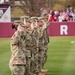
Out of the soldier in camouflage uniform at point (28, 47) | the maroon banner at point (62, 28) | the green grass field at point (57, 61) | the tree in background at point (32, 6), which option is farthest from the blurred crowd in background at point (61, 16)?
the soldier in camouflage uniform at point (28, 47)

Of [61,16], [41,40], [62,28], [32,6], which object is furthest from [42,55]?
[32,6]

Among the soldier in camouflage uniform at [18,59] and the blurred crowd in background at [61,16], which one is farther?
the blurred crowd in background at [61,16]

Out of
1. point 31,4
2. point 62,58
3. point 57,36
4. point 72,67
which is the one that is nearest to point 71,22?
point 57,36

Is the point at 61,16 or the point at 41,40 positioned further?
the point at 61,16

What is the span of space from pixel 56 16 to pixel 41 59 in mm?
23878

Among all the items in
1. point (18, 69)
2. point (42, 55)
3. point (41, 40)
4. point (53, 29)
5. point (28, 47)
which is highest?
point (28, 47)

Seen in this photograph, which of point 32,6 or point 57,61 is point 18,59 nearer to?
point 57,61

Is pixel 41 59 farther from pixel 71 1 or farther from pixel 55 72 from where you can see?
pixel 71 1

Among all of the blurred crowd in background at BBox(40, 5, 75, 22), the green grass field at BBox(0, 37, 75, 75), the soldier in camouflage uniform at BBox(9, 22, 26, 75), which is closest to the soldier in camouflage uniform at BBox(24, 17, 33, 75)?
the soldier in camouflage uniform at BBox(9, 22, 26, 75)

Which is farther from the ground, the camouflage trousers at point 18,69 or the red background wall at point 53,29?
the camouflage trousers at point 18,69

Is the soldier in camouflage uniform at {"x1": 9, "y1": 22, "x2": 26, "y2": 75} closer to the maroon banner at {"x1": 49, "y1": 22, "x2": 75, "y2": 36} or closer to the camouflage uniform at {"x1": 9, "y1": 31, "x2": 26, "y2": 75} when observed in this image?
the camouflage uniform at {"x1": 9, "y1": 31, "x2": 26, "y2": 75}

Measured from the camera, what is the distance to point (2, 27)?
1468 inches

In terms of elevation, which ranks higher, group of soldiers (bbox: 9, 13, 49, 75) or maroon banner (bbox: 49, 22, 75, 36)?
group of soldiers (bbox: 9, 13, 49, 75)

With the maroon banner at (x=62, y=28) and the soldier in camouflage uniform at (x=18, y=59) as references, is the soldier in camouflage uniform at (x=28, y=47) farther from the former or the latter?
the maroon banner at (x=62, y=28)
